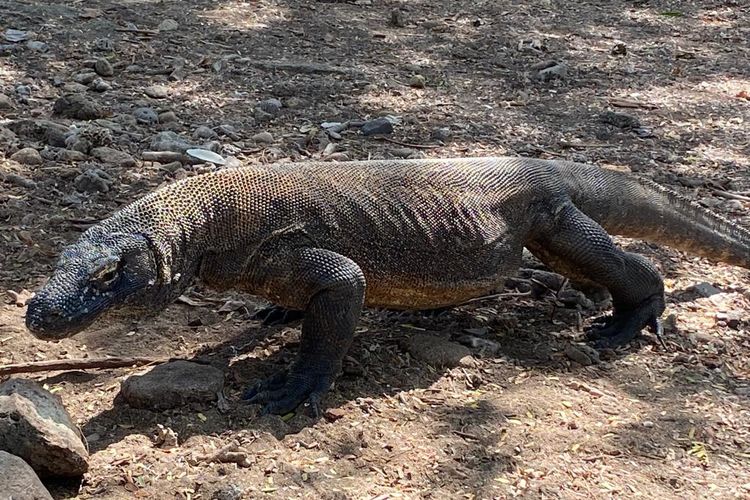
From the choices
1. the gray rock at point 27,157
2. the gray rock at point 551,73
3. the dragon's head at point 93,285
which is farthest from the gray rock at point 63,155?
the gray rock at point 551,73

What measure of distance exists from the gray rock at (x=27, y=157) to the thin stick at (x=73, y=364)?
7.77 ft

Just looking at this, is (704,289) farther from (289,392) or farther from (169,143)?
(169,143)

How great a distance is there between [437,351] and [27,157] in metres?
3.20

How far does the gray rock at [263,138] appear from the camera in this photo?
7.06m

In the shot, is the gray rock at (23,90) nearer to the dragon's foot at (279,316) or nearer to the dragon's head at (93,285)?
the dragon's foot at (279,316)

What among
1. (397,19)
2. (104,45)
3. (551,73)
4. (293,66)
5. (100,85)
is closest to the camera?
(100,85)

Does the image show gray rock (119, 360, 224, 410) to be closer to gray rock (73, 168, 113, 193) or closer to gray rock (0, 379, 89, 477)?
gray rock (0, 379, 89, 477)

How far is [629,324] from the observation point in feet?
16.4

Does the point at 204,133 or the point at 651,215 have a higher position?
the point at 651,215

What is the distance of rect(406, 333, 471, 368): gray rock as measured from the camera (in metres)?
4.59

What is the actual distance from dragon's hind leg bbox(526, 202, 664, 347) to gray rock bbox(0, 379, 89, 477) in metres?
2.61

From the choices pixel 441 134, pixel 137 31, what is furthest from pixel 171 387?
pixel 137 31

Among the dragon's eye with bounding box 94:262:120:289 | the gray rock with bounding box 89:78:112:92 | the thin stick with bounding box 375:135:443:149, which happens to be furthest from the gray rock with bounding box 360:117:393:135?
the dragon's eye with bounding box 94:262:120:289

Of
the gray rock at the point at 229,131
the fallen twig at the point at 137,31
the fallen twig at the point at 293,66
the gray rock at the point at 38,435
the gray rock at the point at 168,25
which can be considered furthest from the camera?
the gray rock at the point at 168,25
